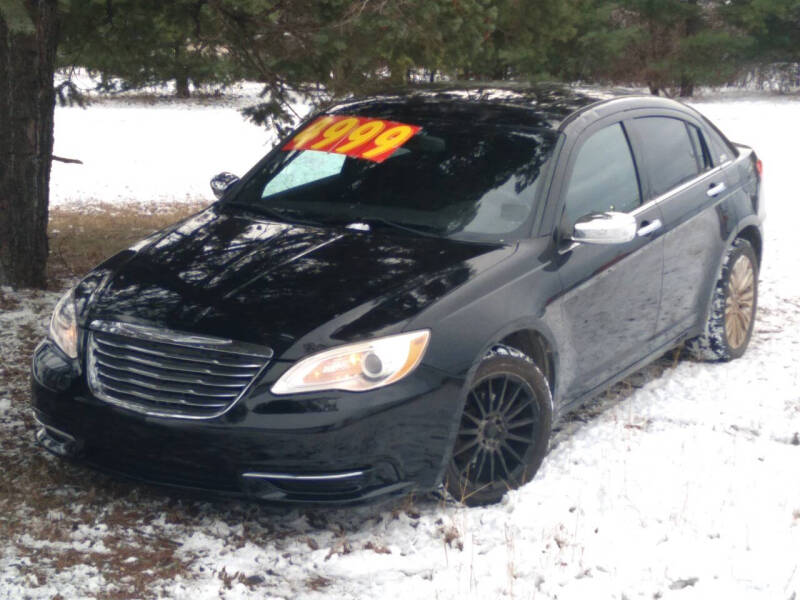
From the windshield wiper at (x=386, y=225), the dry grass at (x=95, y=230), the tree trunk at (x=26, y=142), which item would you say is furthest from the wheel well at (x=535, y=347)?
the dry grass at (x=95, y=230)

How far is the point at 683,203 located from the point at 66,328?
3.20 meters

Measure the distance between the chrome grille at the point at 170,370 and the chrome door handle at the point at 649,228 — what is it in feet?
7.36

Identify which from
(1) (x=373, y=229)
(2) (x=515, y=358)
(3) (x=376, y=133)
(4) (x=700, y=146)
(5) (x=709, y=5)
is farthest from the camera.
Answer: (5) (x=709, y=5)

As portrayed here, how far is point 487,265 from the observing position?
14.6 feet

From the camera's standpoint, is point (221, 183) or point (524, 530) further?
point (221, 183)

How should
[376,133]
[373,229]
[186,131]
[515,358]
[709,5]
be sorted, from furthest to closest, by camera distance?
1. [709,5]
2. [186,131]
3. [376,133]
4. [373,229]
5. [515,358]

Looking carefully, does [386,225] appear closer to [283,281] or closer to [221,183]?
[283,281]

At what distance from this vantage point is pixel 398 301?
162 inches

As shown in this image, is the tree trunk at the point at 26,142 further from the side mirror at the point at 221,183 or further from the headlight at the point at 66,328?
the headlight at the point at 66,328

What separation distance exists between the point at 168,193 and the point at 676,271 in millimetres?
10712

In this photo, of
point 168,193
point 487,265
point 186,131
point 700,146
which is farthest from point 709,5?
point 487,265

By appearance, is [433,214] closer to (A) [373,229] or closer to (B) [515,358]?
(A) [373,229]

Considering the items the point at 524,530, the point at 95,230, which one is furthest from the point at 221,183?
the point at 95,230

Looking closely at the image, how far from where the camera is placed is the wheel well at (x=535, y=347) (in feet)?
15.0
